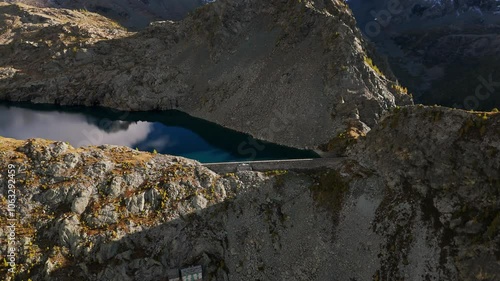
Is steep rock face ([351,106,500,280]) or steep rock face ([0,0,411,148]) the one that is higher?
steep rock face ([0,0,411,148])

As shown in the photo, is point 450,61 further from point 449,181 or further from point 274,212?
point 274,212

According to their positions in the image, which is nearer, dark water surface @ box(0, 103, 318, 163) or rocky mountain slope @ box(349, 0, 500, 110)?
dark water surface @ box(0, 103, 318, 163)

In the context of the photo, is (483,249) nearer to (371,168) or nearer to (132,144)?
(371,168)

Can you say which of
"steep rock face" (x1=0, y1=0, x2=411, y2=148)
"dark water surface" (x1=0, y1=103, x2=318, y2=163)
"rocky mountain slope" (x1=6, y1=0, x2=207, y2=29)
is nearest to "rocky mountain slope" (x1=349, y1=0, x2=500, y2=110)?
"steep rock face" (x1=0, y1=0, x2=411, y2=148)

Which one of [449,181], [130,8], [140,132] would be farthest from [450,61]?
[130,8]

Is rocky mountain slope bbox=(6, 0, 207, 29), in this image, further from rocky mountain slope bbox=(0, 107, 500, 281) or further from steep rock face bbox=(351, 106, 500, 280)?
steep rock face bbox=(351, 106, 500, 280)

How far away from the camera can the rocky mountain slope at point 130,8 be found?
547 ft

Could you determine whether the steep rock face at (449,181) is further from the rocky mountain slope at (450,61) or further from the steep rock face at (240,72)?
the rocky mountain slope at (450,61)

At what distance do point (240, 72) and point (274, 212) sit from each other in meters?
47.9

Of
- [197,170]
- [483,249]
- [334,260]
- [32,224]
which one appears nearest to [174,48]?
[197,170]

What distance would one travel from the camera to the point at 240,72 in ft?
268

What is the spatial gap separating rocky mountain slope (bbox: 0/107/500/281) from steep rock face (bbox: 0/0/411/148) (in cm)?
2259

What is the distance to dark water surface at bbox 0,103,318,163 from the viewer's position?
6456 cm

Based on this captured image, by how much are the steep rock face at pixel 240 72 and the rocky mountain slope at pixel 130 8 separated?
5463 centimetres
